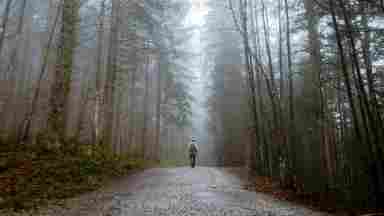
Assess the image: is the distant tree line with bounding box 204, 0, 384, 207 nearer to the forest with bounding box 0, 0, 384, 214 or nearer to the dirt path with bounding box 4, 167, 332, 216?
the forest with bounding box 0, 0, 384, 214

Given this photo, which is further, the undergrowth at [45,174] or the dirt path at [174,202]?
the undergrowth at [45,174]

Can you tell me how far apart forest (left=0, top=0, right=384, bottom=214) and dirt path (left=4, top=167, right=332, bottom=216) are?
3.32 feet

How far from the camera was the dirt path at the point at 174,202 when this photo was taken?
5750 millimetres

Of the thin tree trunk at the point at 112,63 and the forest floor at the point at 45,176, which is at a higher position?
the thin tree trunk at the point at 112,63

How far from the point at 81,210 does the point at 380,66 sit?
10.9 m

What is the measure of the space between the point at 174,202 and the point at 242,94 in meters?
15.7

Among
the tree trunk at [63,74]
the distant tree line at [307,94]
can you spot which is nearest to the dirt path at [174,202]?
the distant tree line at [307,94]

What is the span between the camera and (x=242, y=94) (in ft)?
70.5

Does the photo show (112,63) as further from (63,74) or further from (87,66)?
(87,66)

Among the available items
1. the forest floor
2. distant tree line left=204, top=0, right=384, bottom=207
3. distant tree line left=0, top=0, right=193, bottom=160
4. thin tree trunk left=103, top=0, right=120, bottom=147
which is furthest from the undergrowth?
distant tree line left=204, top=0, right=384, bottom=207

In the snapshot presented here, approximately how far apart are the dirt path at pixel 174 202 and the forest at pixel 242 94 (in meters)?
1.01

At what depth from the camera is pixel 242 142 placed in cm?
2306

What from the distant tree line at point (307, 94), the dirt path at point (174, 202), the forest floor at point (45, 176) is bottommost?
the dirt path at point (174, 202)

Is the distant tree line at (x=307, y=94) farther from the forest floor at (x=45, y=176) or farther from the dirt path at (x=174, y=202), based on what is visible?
the forest floor at (x=45, y=176)
